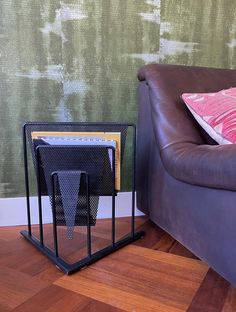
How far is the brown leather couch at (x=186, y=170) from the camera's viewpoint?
77cm

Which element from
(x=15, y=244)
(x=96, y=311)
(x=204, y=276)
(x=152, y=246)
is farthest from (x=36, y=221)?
(x=204, y=276)

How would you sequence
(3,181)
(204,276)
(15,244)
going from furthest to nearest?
(3,181) → (15,244) → (204,276)

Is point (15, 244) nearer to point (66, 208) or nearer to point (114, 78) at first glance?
point (66, 208)

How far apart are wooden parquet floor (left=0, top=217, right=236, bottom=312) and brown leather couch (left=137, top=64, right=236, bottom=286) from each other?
0.09m

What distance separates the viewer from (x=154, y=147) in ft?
3.94

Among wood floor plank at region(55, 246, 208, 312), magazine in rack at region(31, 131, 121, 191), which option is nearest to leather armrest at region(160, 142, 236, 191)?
magazine in rack at region(31, 131, 121, 191)

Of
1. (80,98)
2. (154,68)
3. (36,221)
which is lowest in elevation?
(36,221)

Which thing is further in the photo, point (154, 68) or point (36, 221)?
point (36, 221)

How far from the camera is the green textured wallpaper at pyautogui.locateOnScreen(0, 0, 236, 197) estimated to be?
1.27 metres

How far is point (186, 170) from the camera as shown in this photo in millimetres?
A: 862

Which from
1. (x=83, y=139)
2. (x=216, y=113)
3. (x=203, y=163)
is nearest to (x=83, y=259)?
(x=83, y=139)

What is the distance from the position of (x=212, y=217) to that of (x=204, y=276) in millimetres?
265

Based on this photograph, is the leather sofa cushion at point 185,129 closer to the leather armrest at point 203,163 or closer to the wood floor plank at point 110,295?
the leather armrest at point 203,163

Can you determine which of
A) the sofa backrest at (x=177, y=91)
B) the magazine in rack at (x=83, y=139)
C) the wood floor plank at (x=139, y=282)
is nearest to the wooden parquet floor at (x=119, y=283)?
the wood floor plank at (x=139, y=282)
